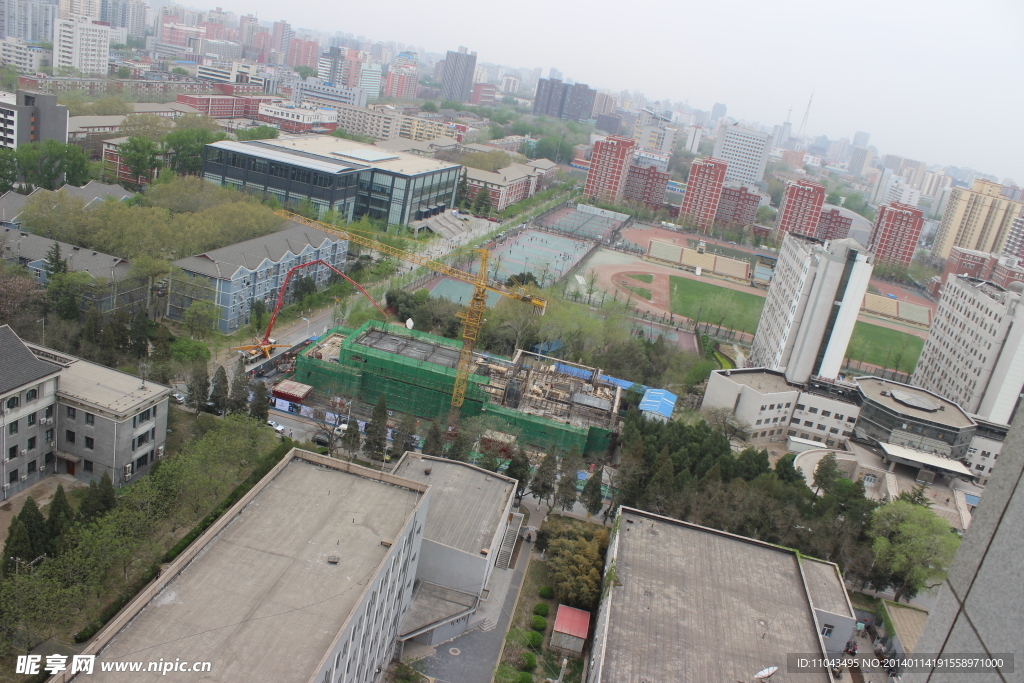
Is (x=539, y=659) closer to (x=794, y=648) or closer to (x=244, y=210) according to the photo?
(x=794, y=648)

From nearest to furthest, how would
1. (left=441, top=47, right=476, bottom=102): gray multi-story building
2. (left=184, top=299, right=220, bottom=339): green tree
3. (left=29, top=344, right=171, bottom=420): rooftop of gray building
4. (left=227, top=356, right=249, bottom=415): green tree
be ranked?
(left=29, top=344, right=171, bottom=420): rooftop of gray building < (left=227, top=356, right=249, bottom=415): green tree < (left=184, top=299, right=220, bottom=339): green tree < (left=441, top=47, right=476, bottom=102): gray multi-story building

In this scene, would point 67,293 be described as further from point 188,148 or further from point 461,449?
point 188,148

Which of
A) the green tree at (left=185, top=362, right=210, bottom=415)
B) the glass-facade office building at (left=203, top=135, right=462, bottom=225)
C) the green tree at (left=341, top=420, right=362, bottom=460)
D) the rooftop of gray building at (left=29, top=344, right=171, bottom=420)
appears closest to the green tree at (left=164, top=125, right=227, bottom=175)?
the glass-facade office building at (left=203, top=135, right=462, bottom=225)

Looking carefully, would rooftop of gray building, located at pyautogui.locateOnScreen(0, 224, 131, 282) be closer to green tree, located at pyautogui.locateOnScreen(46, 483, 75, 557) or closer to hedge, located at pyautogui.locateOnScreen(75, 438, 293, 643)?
hedge, located at pyautogui.locateOnScreen(75, 438, 293, 643)

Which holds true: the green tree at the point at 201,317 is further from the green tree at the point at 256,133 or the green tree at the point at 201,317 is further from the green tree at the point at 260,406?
the green tree at the point at 256,133

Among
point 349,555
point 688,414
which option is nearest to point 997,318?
point 688,414

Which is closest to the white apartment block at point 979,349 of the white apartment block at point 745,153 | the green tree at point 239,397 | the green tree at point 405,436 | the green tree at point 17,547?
the green tree at point 405,436
